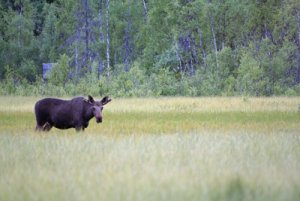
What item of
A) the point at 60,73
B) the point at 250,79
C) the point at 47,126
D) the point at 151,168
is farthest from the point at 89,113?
the point at 60,73

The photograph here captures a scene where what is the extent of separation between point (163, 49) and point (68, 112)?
35.4 m

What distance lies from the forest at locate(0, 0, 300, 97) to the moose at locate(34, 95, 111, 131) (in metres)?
20.9

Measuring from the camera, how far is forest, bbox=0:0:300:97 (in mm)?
38875

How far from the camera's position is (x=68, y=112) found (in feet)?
49.8

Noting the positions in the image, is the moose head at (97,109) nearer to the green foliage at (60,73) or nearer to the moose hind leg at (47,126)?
the moose hind leg at (47,126)

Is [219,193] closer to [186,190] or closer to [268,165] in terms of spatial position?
[186,190]

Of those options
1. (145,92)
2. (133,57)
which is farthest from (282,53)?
(133,57)

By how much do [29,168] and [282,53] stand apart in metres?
33.1

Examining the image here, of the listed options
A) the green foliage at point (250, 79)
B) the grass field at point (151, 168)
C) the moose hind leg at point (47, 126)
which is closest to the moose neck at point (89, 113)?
the grass field at point (151, 168)

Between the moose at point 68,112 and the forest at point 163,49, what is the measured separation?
2089cm

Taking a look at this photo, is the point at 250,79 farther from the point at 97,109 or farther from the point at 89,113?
the point at 97,109

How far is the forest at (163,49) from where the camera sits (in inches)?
1531

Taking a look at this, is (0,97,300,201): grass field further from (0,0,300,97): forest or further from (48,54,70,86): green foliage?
(48,54,70,86): green foliage

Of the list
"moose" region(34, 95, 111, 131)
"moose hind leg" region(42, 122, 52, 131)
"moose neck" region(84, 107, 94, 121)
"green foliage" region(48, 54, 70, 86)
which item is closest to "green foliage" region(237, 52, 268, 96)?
"green foliage" region(48, 54, 70, 86)
